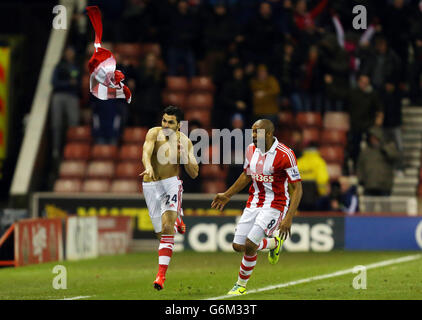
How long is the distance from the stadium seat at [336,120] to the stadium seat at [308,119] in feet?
0.76

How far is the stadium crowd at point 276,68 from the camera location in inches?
1014

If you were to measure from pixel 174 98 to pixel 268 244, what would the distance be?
12.8 m

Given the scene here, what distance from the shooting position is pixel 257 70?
2645 cm

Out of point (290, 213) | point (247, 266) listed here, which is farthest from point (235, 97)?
point (290, 213)

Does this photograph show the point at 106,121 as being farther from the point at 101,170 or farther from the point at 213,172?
the point at 213,172

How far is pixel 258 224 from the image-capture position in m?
14.4

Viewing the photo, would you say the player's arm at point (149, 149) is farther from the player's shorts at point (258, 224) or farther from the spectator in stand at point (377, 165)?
the spectator in stand at point (377, 165)

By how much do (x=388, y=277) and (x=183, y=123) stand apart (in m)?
9.05

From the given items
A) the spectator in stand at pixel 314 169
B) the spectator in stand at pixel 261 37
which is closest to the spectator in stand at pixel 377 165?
the spectator in stand at pixel 314 169

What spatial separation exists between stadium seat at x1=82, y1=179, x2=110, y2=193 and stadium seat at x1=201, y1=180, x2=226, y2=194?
226 cm

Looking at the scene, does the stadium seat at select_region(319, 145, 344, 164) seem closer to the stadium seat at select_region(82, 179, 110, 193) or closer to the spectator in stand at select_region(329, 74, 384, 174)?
the spectator in stand at select_region(329, 74, 384, 174)

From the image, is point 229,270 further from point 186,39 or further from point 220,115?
point 186,39

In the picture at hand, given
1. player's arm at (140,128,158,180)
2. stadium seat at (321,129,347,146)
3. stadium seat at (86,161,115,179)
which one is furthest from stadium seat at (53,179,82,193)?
player's arm at (140,128,158,180)

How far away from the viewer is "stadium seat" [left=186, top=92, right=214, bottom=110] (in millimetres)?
27141
